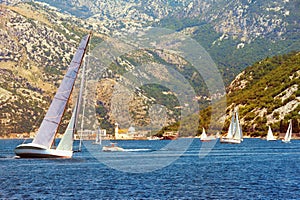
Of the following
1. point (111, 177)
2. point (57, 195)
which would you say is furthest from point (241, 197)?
point (111, 177)

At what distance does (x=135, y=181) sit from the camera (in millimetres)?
81375

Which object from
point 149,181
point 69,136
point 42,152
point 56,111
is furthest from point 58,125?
point 149,181

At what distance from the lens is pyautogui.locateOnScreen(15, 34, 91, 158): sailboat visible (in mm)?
106125

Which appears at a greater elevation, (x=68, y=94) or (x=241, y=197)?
(x=68, y=94)

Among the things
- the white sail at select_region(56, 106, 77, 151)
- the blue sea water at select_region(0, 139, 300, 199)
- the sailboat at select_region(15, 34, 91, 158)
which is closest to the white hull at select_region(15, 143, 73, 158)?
the sailboat at select_region(15, 34, 91, 158)

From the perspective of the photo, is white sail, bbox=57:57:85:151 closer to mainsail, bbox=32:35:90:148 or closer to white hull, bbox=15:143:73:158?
white hull, bbox=15:143:73:158

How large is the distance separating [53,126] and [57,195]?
3844cm

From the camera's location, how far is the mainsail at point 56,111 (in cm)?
10612

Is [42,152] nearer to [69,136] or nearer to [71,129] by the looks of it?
[69,136]

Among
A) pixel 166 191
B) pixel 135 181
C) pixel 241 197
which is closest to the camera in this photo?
pixel 241 197

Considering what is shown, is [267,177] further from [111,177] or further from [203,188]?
[111,177]

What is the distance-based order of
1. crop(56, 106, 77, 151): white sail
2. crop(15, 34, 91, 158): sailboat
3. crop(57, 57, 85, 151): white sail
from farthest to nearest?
crop(15, 34, 91, 158): sailboat, crop(56, 106, 77, 151): white sail, crop(57, 57, 85, 151): white sail

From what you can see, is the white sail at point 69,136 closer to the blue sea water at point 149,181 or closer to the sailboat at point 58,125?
the sailboat at point 58,125

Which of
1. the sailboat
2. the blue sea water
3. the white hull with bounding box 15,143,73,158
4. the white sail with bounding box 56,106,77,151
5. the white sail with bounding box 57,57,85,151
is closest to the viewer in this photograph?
the blue sea water
